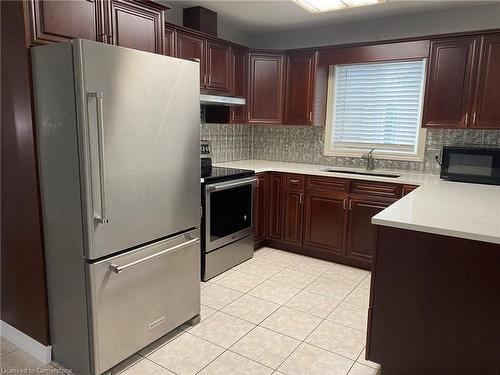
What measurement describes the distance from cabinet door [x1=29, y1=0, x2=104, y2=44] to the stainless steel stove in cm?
138

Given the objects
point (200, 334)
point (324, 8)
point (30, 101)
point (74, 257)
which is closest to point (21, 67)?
point (30, 101)

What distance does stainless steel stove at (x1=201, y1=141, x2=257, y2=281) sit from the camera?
3133 millimetres

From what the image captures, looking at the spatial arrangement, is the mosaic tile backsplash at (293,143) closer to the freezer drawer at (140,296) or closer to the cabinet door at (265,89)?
the cabinet door at (265,89)

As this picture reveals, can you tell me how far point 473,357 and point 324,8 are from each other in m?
2.42

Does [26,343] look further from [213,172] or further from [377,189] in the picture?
[377,189]

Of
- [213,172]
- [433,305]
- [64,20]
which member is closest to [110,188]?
[64,20]

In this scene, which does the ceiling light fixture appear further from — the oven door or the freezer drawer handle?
the freezer drawer handle

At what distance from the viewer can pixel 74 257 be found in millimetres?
1870

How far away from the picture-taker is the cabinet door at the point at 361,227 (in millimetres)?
3422

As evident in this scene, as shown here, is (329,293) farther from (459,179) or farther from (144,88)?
(144,88)

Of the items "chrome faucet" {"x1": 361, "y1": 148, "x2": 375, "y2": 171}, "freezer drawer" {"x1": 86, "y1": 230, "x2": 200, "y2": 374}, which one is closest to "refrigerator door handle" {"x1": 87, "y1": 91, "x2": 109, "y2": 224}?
"freezer drawer" {"x1": 86, "y1": 230, "x2": 200, "y2": 374}

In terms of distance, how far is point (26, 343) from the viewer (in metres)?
2.22

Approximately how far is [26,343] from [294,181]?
2.61 metres

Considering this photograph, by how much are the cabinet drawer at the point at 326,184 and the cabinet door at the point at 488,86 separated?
125 cm
